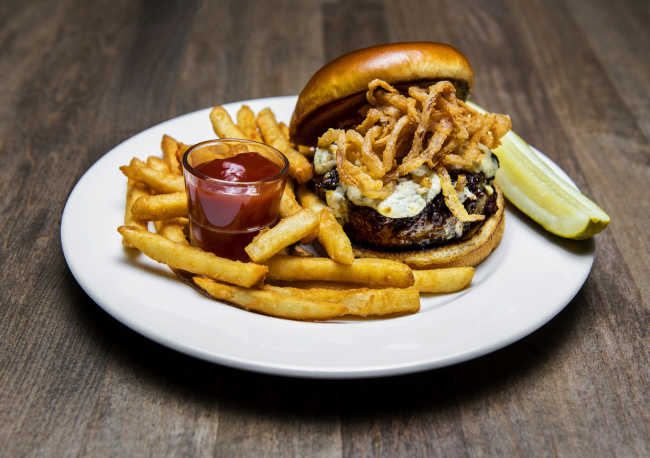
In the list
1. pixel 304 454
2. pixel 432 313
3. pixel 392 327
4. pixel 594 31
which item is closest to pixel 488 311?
pixel 432 313

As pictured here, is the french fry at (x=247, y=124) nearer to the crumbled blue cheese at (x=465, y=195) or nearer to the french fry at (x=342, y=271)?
the french fry at (x=342, y=271)

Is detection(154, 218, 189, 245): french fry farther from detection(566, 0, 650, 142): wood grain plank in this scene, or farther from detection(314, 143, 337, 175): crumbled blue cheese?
detection(566, 0, 650, 142): wood grain plank

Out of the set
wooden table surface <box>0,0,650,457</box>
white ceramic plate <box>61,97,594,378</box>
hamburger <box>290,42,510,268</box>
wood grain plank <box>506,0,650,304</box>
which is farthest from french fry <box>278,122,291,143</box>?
wood grain plank <box>506,0,650,304</box>

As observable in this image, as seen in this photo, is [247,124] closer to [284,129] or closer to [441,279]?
[284,129]

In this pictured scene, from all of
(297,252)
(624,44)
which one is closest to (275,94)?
(297,252)

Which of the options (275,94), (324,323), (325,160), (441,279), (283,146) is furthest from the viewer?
(275,94)

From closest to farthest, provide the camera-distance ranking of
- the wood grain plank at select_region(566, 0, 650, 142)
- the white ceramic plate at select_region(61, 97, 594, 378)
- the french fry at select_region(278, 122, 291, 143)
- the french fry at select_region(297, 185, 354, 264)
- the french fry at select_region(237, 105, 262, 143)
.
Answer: the white ceramic plate at select_region(61, 97, 594, 378)
the french fry at select_region(297, 185, 354, 264)
the french fry at select_region(237, 105, 262, 143)
the french fry at select_region(278, 122, 291, 143)
the wood grain plank at select_region(566, 0, 650, 142)

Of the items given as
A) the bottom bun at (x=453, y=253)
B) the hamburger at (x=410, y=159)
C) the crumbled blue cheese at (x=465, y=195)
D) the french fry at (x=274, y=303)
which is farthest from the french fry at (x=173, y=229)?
the crumbled blue cheese at (x=465, y=195)
